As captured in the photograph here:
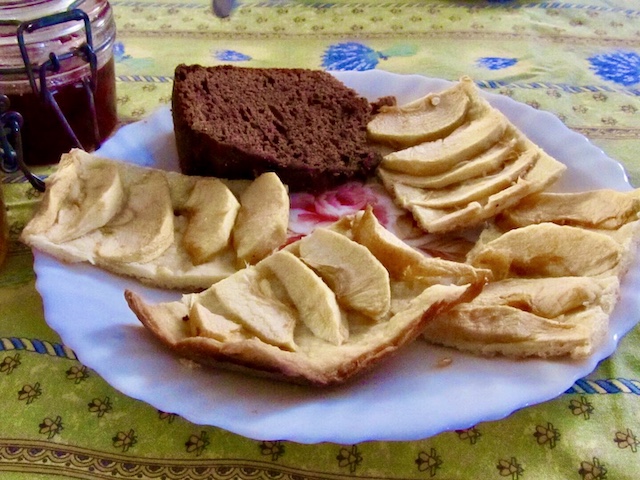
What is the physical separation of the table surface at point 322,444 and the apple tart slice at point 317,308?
184 millimetres

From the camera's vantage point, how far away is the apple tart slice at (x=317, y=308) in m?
1.37

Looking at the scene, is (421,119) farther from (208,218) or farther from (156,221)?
(156,221)

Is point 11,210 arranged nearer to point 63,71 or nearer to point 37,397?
point 63,71

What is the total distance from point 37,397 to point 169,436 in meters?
0.35

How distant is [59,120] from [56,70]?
20cm

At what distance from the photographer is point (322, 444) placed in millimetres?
1401

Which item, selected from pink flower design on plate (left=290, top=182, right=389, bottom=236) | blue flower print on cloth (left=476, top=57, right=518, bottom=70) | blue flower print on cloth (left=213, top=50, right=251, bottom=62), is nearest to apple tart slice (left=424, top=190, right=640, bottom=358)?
pink flower design on plate (left=290, top=182, right=389, bottom=236)

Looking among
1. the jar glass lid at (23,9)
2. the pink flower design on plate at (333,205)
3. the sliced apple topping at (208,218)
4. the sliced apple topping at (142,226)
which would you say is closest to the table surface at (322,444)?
the sliced apple topping at (142,226)

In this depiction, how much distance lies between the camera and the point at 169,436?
140 centimetres

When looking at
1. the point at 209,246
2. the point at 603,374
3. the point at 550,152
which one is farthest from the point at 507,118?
the point at 209,246

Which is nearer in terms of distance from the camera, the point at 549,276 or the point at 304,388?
the point at 304,388

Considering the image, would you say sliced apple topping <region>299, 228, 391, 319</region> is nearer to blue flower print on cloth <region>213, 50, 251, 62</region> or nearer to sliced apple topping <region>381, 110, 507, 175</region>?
sliced apple topping <region>381, 110, 507, 175</region>

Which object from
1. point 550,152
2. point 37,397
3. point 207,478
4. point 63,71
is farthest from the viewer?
point 550,152

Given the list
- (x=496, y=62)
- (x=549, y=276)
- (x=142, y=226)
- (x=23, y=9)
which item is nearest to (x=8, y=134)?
(x=23, y=9)
